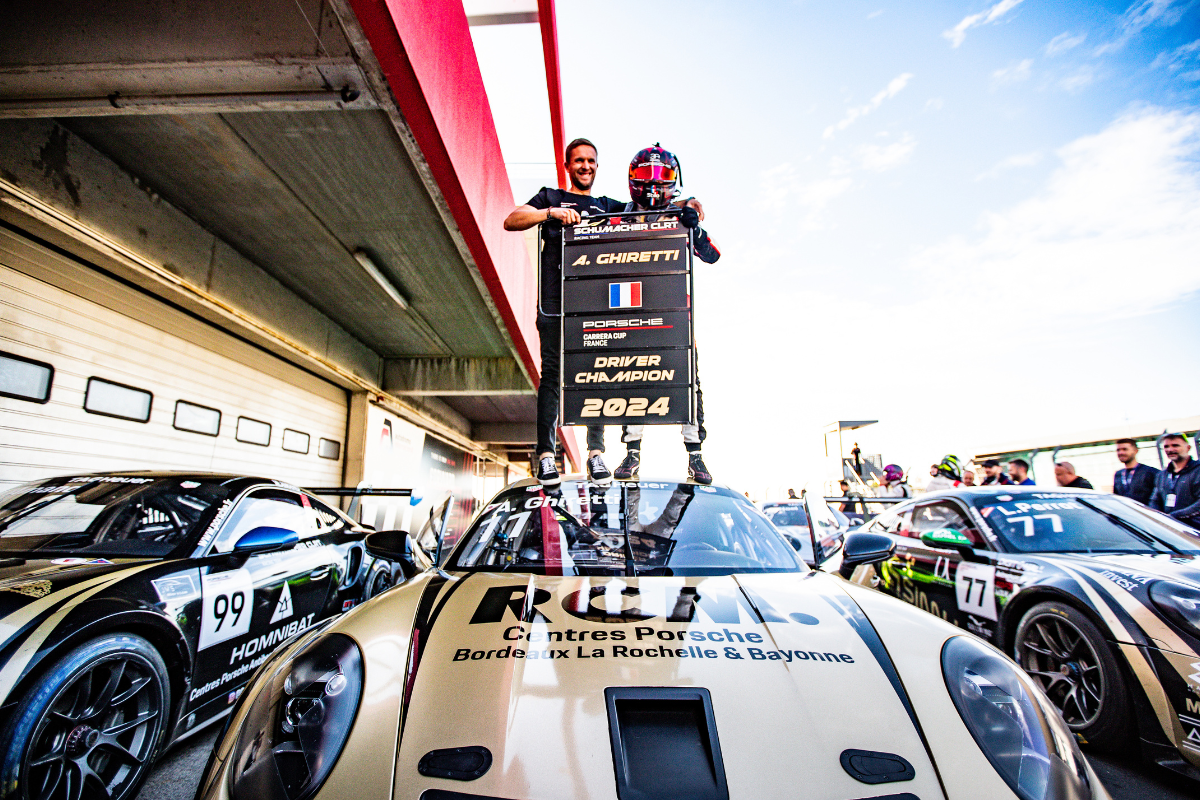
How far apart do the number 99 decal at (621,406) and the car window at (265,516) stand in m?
2.07

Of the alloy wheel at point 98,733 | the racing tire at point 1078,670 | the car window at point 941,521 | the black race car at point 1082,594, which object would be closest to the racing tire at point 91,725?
the alloy wheel at point 98,733

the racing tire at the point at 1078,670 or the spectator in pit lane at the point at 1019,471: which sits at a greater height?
the spectator in pit lane at the point at 1019,471

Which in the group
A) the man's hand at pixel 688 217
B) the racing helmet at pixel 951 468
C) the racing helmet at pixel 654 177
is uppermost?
the racing helmet at pixel 654 177

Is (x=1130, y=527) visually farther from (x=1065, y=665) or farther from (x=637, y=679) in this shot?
(x=637, y=679)

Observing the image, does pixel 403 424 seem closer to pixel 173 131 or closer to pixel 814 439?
pixel 173 131

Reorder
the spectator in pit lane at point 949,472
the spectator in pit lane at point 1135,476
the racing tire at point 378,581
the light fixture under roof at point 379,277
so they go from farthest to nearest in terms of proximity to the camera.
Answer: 1. the spectator in pit lane at point 949,472
2. the light fixture under roof at point 379,277
3. the spectator in pit lane at point 1135,476
4. the racing tire at point 378,581

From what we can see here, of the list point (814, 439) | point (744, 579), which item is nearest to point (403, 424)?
point (744, 579)

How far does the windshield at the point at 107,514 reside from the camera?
114 inches

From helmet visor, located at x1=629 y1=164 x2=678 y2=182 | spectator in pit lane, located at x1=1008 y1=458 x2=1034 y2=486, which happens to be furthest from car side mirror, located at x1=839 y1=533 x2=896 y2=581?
spectator in pit lane, located at x1=1008 y1=458 x2=1034 y2=486

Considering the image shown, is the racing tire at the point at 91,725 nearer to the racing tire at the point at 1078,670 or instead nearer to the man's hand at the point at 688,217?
the man's hand at the point at 688,217

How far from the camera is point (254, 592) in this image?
10.5 feet

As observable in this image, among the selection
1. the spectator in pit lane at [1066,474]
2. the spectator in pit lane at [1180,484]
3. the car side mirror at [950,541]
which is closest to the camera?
the car side mirror at [950,541]

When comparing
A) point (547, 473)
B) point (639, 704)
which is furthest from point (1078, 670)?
point (639, 704)

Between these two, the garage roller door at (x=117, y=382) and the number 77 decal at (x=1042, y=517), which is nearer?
the number 77 decal at (x=1042, y=517)
